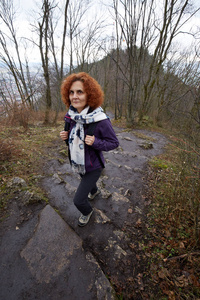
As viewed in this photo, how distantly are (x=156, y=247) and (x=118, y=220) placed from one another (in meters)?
0.70

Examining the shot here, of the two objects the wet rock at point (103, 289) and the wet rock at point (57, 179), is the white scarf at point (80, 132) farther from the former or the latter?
the wet rock at point (57, 179)

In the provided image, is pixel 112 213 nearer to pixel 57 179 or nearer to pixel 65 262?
pixel 65 262

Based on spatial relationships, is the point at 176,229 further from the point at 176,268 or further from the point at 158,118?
the point at 158,118

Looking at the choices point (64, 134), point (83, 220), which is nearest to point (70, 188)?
point (83, 220)

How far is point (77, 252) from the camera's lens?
1.77 metres

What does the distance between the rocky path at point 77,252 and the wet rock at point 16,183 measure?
0.43 meters

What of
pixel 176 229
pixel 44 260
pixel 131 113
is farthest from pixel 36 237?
pixel 131 113

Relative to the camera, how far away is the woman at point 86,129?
173 centimetres

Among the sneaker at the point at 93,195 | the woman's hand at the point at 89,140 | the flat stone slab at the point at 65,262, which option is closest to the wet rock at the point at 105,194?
the sneaker at the point at 93,195

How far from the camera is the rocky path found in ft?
4.78

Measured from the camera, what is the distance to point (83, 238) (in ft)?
6.62

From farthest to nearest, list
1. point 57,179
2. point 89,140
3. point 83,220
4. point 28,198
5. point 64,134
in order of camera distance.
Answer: point 57,179
point 28,198
point 83,220
point 64,134
point 89,140

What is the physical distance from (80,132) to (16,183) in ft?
6.68

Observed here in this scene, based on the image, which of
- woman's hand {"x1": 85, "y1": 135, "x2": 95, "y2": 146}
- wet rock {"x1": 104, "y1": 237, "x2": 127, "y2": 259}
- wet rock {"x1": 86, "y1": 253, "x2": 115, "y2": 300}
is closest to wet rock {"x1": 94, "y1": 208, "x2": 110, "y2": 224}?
wet rock {"x1": 104, "y1": 237, "x2": 127, "y2": 259}
